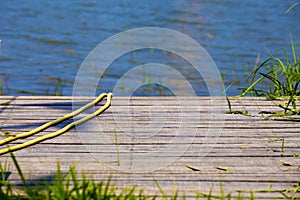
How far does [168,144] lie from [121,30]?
6.65 m

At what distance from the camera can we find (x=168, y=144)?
10.8 ft

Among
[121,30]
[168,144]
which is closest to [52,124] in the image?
[168,144]

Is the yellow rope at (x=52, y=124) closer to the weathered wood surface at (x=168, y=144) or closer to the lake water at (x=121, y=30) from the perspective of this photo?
the weathered wood surface at (x=168, y=144)

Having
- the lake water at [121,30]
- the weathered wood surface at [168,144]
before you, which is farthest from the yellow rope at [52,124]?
the lake water at [121,30]

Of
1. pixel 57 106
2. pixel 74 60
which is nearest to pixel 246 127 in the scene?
pixel 57 106

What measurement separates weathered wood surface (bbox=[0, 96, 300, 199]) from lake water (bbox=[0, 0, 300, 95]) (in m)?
2.72

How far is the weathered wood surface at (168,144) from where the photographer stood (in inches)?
111

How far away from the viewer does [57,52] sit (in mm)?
8852

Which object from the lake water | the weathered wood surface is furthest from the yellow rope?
the lake water

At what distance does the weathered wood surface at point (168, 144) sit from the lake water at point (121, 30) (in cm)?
272

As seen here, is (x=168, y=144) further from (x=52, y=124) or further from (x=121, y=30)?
(x=121, y=30)

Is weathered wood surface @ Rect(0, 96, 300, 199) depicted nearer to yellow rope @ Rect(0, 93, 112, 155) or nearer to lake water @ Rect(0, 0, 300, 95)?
yellow rope @ Rect(0, 93, 112, 155)

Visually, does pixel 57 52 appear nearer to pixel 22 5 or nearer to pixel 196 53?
pixel 196 53

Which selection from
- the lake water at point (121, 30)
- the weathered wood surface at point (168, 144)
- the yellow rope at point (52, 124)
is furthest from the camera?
the lake water at point (121, 30)
